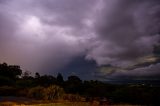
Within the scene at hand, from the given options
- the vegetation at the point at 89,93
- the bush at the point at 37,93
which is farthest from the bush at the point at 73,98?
the bush at the point at 37,93

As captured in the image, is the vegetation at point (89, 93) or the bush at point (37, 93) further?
the bush at point (37, 93)

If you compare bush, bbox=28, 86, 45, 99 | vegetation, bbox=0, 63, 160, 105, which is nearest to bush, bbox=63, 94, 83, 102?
vegetation, bbox=0, 63, 160, 105

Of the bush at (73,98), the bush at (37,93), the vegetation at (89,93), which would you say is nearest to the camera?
the bush at (73,98)

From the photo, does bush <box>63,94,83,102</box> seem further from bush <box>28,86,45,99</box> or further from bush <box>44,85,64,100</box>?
bush <box>28,86,45,99</box>

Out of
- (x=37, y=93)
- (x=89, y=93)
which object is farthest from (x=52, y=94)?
(x=89, y=93)

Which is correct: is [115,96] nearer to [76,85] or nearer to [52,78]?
[76,85]

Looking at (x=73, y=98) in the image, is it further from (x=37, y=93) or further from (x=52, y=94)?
(x=37, y=93)

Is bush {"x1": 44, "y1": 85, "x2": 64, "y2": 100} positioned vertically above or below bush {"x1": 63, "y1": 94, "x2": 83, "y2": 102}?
above

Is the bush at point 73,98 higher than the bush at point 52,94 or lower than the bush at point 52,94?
lower

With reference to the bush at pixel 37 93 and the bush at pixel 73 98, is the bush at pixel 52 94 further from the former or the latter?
the bush at pixel 73 98

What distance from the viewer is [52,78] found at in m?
99.0

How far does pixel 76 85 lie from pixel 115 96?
61.1ft

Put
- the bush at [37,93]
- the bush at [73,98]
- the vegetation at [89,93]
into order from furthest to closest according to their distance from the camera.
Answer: the bush at [37,93]
the vegetation at [89,93]
the bush at [73,98]

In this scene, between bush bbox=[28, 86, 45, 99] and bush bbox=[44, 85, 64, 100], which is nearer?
bush bbox=[44, 85, 64, 100]
